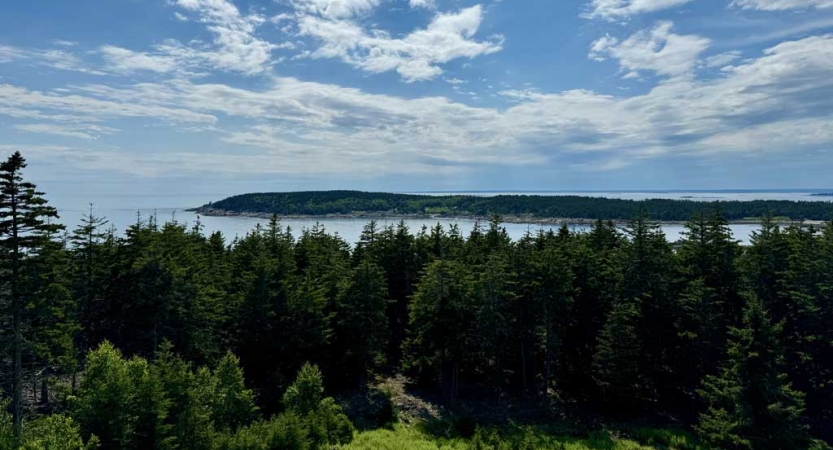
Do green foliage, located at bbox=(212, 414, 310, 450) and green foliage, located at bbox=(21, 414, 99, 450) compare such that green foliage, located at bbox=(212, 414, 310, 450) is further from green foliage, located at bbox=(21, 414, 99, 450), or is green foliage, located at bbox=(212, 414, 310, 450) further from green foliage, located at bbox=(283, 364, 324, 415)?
green foliage, located at bbox=(21, 414, 99, 450)

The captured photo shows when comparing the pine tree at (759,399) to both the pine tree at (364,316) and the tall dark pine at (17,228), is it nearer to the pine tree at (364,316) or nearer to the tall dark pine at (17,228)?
the pine tree at (364,316)

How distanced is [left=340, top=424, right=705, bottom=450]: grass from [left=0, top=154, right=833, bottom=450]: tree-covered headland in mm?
172

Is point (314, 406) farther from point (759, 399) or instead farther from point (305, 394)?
point (759, 399)

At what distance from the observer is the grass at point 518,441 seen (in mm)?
26203

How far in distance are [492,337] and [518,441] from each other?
698cm

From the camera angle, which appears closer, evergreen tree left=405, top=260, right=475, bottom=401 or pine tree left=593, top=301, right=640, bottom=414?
pine tree left=593, top=301, right=640, bottom=414

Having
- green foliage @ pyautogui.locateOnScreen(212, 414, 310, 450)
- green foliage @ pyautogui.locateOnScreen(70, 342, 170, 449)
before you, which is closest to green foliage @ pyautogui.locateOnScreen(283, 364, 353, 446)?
green foliage @ pyautogui.locateOnScreen(212, 414, 310, 450)

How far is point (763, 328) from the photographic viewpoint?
75.3 feet

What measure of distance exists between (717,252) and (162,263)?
3988 centimetres

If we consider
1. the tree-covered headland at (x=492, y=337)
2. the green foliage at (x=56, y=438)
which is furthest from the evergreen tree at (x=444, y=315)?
the green foliage at (x=56, y=438)

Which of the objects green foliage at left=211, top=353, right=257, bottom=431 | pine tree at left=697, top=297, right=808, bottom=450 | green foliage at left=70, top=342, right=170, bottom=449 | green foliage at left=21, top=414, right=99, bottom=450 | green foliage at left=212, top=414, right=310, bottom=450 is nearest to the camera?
green foliage at left=21, top=414, right=99, bottom=450

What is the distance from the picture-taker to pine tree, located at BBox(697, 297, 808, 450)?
2189 cm

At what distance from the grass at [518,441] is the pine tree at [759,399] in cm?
522

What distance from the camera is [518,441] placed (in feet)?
90.1
